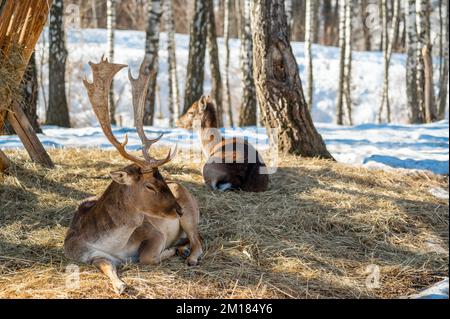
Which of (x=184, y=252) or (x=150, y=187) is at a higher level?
(x=150, y=187)

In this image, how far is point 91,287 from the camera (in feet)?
16.4

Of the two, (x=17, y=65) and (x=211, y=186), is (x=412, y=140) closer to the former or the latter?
(x=211, y=186)

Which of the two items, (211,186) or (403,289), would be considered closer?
(403,289)

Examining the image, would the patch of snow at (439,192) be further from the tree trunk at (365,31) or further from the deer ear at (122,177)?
the tree trunk at (365,31)

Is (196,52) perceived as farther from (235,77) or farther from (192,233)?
(235,77)

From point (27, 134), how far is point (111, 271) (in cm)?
329

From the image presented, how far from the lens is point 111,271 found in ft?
17.0

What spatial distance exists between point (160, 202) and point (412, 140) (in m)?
7.46

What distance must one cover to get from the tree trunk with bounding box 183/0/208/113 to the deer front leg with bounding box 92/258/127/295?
9.53m

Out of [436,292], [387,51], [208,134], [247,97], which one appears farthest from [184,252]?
[387,51]

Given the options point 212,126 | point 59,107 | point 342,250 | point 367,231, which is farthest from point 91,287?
point 59,107

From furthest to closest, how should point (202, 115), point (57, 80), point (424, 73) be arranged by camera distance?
point (424, 73) < point (57, 80) < point (202, 115)

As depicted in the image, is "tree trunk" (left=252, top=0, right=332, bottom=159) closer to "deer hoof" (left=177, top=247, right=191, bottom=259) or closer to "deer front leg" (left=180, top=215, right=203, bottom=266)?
"deer front leg" (left=180, top=215, right=203, bottom=266)

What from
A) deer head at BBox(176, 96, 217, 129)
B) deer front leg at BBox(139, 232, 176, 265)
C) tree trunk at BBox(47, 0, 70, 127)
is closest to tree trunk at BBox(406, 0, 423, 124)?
deer head at BBox(176, 96, 217, 129)
